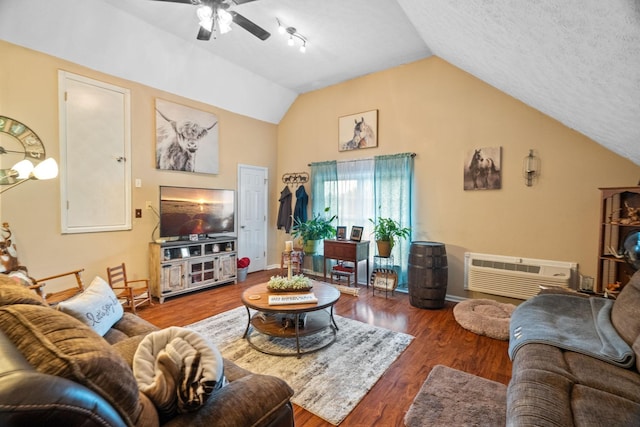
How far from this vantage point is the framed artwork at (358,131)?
4.62m

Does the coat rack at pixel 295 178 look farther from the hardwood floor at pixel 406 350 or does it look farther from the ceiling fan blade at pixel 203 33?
the ceiling fan blade at pixel 203 33

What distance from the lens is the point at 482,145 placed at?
3.76 meters

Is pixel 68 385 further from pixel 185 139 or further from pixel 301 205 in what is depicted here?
pixel 301 205

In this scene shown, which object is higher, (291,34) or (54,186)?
(291,34)

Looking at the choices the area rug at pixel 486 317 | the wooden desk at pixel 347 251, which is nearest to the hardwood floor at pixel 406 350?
the area rug at pixel 486 317

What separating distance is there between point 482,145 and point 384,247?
1.85m

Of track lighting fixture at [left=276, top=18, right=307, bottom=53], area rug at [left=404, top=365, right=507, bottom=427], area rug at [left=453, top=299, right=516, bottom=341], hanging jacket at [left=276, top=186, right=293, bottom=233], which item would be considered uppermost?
track lighting fixture at [left=276, top=18, right=307, bottom=53]

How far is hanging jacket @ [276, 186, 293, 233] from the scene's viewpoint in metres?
5.55

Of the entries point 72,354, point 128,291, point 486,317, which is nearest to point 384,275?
point 486,317

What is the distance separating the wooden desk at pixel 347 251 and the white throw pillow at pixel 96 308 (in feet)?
9.91

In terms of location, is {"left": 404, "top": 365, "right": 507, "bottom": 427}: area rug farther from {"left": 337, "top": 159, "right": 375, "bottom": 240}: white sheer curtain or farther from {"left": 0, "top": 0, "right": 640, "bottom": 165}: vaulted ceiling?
{"left": 337, "top": 159, "right": 375, "bottom": 240}: white sheer curtain

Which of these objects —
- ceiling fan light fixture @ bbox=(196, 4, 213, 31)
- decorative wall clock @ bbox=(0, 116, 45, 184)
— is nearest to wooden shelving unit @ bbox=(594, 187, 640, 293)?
ceiling fan light fixture @ bbox=(196, 4, 213, 31)

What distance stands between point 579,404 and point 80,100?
16.5ft

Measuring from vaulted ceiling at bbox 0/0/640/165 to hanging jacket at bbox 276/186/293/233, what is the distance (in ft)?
5.26
